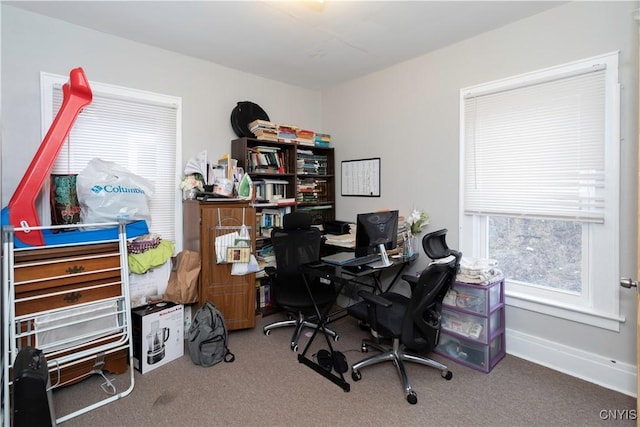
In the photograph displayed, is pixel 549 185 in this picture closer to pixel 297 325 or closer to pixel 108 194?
pixel 297 325

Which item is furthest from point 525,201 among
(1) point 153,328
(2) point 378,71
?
(1) point 153,328

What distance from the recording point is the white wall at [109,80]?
2.42m

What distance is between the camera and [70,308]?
7.29ft

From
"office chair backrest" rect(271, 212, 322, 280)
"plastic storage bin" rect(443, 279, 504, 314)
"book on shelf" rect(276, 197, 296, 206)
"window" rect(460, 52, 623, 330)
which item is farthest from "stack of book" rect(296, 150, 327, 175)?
"plastic storage bin" rect(443, 279, 504, 314)

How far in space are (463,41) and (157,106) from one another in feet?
9.31

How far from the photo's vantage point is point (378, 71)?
3.66m

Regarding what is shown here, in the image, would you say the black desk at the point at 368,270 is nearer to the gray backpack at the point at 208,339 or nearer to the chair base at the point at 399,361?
the chair base at the point at 399,361

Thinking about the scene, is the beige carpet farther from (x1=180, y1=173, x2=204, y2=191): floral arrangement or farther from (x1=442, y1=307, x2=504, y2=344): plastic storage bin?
(x1=180, y1=173, x2=204, y2=191): floral arrangement

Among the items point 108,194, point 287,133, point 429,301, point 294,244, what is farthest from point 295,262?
point 108,194

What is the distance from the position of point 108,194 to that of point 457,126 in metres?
2.93

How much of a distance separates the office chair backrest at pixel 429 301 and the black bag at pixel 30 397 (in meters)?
1.99

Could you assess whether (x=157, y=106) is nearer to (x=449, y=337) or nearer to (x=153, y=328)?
(x=153, y=328)

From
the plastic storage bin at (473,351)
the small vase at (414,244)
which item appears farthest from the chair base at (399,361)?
the small vase at (414,244)

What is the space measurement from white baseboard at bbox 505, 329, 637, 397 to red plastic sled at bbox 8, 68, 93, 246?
11.8ft
